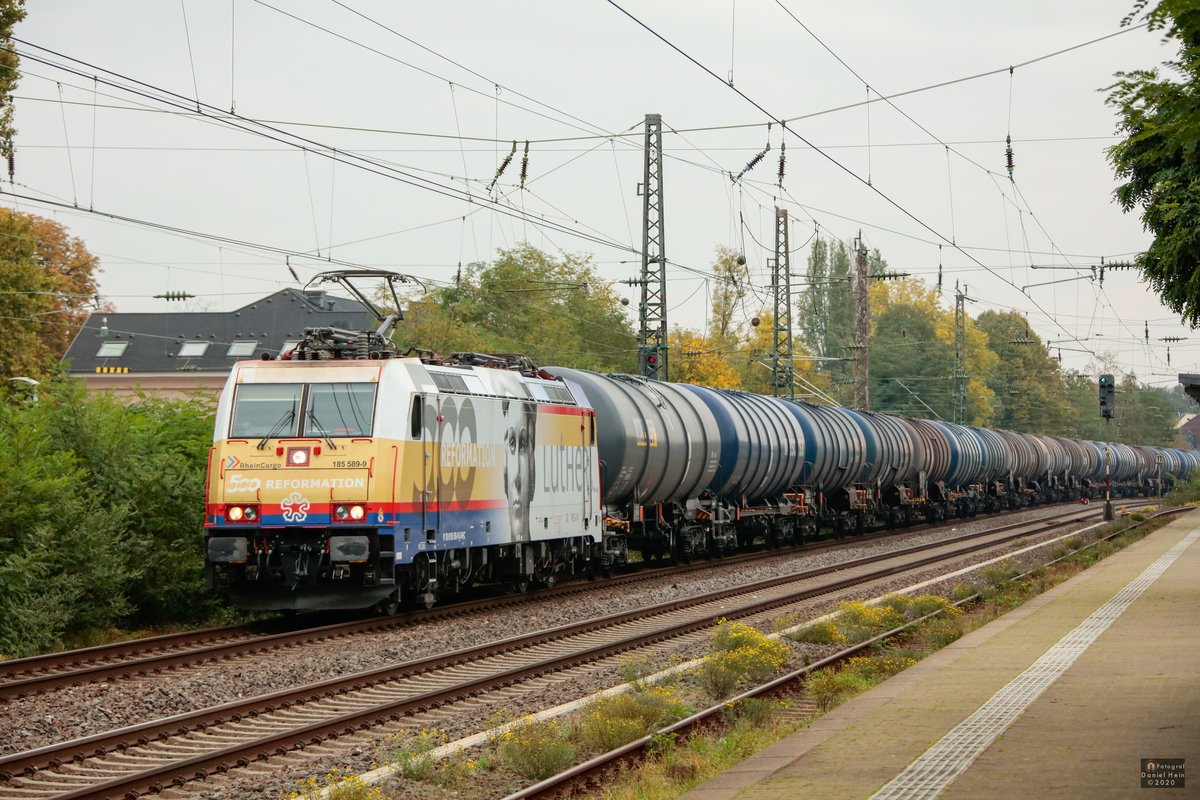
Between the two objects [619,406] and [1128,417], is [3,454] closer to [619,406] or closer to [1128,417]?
[619,406]

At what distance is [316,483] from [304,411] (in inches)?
38.5

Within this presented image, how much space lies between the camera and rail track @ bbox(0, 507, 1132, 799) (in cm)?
907

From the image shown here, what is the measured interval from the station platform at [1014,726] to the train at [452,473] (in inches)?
257

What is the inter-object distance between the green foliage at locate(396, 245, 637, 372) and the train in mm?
29105

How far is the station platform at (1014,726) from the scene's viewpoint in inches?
310

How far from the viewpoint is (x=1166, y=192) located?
16281 mm

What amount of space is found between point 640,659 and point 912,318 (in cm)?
9465

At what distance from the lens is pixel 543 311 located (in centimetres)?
6400

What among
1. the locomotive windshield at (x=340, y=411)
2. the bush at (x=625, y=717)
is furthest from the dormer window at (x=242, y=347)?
the bush at (x=625, y=717)

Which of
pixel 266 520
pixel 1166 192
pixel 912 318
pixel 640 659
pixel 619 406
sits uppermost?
pixel 912 318

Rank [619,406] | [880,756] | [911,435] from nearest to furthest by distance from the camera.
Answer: [880,756]
[619,406]
[911,435]

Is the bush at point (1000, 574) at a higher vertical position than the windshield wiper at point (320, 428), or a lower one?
lower

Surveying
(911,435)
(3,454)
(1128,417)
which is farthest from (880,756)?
(1128,417)

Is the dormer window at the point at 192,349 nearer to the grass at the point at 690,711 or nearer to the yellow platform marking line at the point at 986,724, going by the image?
the grass at the point at 690,711
